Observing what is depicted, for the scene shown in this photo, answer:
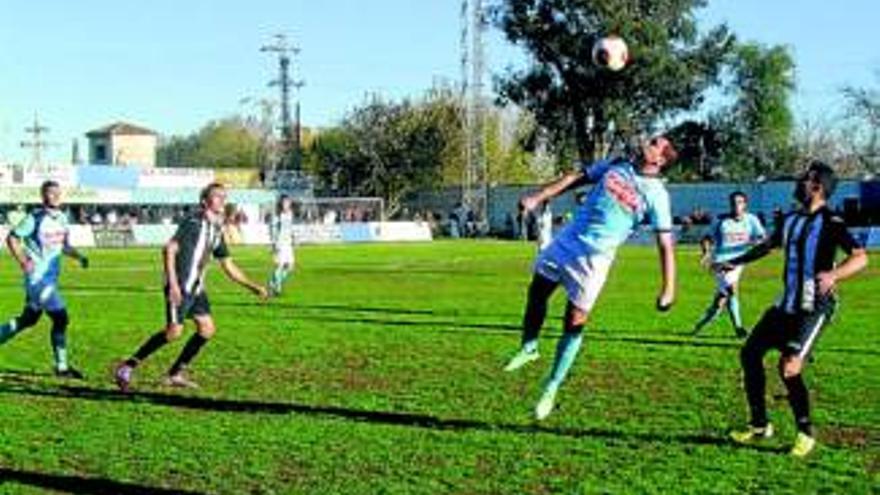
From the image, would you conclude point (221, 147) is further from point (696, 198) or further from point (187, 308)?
point (187, 308)

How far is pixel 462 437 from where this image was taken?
1098cm

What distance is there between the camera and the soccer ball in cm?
1104

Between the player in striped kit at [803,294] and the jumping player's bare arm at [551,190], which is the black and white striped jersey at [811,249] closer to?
the player in striped kit at [803,294]

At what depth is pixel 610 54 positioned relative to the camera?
36.3 ft

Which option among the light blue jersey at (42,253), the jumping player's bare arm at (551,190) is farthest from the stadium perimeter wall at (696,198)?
the jumping player's bare arm at (551,190)

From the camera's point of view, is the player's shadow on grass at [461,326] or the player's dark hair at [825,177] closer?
the player's dark hair at [825,177]

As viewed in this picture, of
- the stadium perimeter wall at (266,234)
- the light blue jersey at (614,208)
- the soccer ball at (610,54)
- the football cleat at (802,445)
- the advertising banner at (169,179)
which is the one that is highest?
the soccer ball at (610,54)

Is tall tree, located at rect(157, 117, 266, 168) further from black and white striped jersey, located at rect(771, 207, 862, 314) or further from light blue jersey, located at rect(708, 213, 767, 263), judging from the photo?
black and white striped jersey, located at rect(771, 207, 862, 314)

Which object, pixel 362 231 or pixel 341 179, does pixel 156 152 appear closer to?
pixel 341 179

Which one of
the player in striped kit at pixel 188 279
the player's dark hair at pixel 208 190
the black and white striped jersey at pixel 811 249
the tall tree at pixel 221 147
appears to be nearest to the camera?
the black and white striped jersey at pixel 811 249

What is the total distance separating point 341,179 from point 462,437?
10194 cm

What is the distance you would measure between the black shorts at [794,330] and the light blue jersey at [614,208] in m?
1.12

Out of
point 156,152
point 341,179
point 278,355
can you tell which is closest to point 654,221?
point 278,355

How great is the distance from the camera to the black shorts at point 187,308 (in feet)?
46.7
